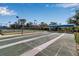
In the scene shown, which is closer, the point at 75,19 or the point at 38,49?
the point at 38,49

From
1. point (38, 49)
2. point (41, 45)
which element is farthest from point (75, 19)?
point (38, 49)

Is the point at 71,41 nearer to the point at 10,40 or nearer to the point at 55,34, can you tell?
the point at 55,34

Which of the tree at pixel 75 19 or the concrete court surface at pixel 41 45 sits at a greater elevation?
the tree at pixel 75 19

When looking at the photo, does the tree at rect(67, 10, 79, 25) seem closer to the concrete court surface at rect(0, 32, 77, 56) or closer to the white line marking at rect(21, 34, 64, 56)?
the concrete court surface at rect(0, 32, 77, 56)

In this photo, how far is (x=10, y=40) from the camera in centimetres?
588

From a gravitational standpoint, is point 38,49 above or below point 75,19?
below

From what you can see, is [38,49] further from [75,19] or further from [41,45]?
[75,19]

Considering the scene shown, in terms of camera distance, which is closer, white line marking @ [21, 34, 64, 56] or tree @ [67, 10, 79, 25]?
white line marking @ [21, 34, 64, 56]

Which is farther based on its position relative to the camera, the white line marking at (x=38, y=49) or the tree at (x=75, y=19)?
the tree at (x=75, y=19)

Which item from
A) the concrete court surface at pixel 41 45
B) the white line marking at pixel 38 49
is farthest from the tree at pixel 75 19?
the white line marking at pixel 38 49

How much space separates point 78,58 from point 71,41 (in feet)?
1.98

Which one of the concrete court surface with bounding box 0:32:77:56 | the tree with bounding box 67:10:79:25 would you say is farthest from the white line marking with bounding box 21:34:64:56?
the tree with bounding box 67:10:79:25

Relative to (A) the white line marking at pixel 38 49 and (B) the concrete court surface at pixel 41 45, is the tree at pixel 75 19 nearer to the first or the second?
(B) the concrete court surface at pixel 41 45

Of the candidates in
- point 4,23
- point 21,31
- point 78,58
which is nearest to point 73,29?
point 78,58
